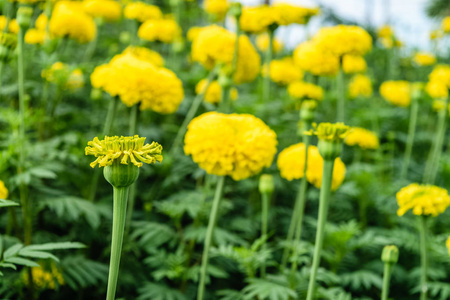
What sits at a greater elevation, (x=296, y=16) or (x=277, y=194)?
(x=296, y=16)

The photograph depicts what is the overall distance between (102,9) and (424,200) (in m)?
2.75

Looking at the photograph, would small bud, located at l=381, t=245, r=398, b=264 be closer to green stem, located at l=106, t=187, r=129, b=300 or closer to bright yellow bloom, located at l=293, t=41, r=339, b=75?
green stem, located at l=106, t=187, r=129, b=300

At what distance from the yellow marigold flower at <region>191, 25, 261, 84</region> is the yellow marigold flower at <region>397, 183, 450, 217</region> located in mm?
1114

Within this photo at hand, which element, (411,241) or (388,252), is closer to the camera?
(388,252)

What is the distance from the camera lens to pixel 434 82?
253 cm

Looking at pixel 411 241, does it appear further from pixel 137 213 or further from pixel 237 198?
pixel 137 213

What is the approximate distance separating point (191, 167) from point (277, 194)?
62 cm

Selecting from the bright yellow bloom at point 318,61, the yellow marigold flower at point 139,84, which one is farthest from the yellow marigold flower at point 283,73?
the yellow marigold flower at point 139,84

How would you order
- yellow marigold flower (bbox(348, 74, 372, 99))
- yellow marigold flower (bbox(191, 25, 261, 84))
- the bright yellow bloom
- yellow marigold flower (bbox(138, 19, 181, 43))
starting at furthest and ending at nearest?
yellow marigold flower (bbox(348, 74, 372, 99)) < yellow marigold flower (bbox(138, 19, 181, 43)) < the bright yellow bloom < yellow marigold flower (bbox(191, 25, 261, 84))

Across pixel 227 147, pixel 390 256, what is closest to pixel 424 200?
pixel 390 256

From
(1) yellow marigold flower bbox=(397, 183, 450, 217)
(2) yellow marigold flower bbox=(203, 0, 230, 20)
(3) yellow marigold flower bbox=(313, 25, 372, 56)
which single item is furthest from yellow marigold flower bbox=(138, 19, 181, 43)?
(1) yellow marigold flower bbox=(397, 183, 450, 217)

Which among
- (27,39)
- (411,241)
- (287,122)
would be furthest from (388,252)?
(27,39)

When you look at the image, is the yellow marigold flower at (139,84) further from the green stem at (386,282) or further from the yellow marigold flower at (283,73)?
the yellow marigold flower at (283,73)

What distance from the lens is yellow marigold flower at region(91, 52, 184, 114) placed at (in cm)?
168
